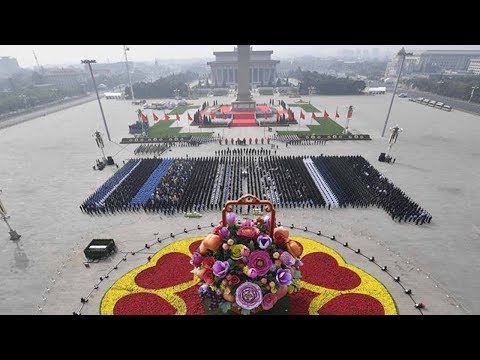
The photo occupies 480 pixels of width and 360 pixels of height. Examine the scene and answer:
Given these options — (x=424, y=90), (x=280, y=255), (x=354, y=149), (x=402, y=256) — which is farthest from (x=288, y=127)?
(x=424, y=90)

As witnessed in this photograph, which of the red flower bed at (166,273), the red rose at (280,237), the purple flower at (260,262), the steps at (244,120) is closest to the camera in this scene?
the purple flower at (260,262)

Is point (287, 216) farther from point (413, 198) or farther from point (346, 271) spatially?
point (413, 198)

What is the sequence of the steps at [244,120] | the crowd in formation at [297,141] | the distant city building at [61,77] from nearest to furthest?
the crowd in formation at [297,141] → the steps at [244,120] → the distant city building at [61,77]

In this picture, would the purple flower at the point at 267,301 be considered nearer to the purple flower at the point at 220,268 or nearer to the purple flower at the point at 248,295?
the purple flower at the point at 248,295

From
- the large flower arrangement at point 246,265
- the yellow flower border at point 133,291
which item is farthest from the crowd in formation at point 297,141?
the large flower arrangement at point 246,265

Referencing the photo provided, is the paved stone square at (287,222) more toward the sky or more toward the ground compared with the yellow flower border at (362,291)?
more toward the ground

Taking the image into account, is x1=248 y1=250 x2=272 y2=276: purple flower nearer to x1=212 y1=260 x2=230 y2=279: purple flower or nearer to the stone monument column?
x1=212 y1=260 x2=230 y2=279: purple flower

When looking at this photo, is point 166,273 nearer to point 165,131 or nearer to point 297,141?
point 297,141
